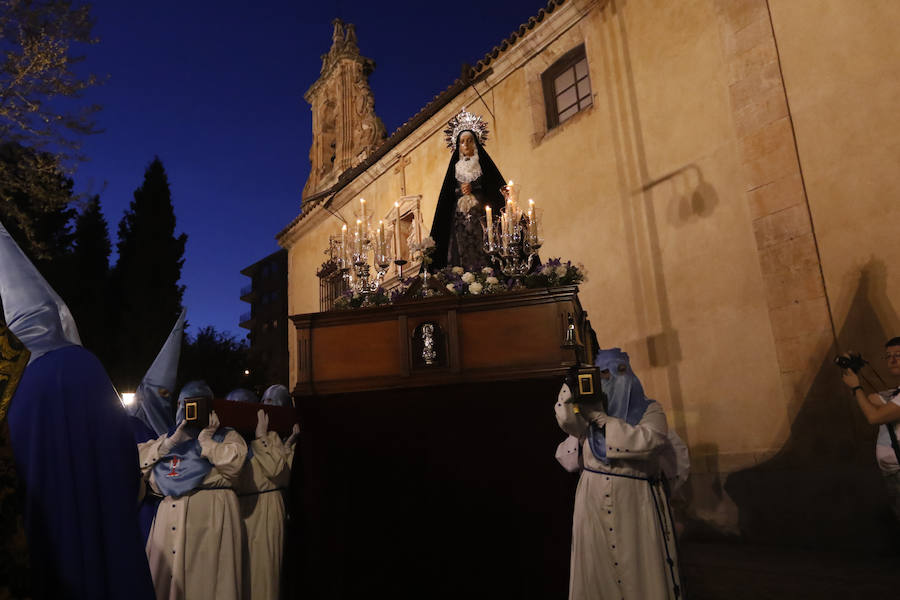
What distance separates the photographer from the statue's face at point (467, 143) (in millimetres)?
5927

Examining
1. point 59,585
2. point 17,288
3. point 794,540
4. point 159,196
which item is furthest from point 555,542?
point 159,196

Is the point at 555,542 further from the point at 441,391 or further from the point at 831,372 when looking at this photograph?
the point at 831,372

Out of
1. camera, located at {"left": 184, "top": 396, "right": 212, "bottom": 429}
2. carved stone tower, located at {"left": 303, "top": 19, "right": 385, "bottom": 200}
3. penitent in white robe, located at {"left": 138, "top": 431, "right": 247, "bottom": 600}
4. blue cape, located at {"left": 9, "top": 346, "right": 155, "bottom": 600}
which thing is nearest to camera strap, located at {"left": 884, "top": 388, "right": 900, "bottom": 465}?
penitent in white robe, located at {"left": 138, "top": 431, "right": 247, "bottom": 600}

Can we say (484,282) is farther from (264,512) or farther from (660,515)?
(264,512)

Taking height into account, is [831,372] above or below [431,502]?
above

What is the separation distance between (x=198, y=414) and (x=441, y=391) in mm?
1614

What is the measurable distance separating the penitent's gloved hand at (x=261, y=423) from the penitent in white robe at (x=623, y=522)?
2770 mm

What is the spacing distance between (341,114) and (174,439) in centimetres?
1529

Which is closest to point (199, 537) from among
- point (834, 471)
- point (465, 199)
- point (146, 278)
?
point (465, 199)

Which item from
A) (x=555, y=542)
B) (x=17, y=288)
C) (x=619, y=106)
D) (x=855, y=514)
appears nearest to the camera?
(x=17, y=288)

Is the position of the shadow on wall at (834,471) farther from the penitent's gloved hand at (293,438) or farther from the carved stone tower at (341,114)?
the carved stone tower at (341,114)

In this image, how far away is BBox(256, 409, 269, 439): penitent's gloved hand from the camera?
532 centimetres

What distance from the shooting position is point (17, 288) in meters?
2.12

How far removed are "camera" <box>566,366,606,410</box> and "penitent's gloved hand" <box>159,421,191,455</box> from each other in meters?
2.67
